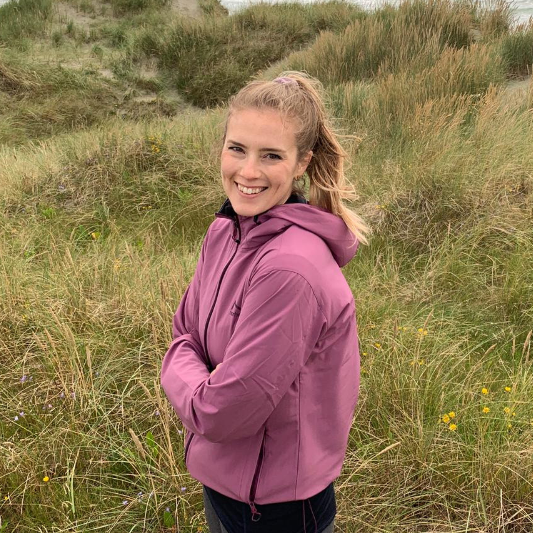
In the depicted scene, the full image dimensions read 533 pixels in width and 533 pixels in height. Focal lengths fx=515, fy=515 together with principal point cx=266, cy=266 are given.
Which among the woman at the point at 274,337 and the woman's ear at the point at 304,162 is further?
the woman's ear at the point at 304,162

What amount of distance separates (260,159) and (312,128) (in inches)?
6.8

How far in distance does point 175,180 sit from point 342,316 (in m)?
5.01

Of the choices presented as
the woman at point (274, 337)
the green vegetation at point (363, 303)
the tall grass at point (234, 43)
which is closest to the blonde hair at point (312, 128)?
the woman at point (274, 337)

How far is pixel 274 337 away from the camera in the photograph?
3.63ft

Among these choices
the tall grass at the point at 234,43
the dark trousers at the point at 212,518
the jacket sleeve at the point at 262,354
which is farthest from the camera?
the tall grass at the point at 234,43

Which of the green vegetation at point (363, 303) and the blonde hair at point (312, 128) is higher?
the blonde hair at point (312, 128)

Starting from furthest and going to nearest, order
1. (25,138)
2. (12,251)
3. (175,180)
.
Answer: (25,138) < (175,180) < (12,251)

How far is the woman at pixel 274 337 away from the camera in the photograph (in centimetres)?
113

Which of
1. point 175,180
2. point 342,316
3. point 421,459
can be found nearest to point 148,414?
point 421,459

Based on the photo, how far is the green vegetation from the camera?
206 cm

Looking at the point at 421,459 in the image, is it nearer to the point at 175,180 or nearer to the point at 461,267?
the point at 461,267

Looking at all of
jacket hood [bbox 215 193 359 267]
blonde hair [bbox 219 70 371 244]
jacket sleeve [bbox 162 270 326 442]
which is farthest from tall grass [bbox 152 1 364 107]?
jacket sleeve [bbox 162 270 326 442]

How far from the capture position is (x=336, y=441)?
4.29ft

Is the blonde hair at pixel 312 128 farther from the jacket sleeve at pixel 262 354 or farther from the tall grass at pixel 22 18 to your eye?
the tall grass at pixel 22 18
